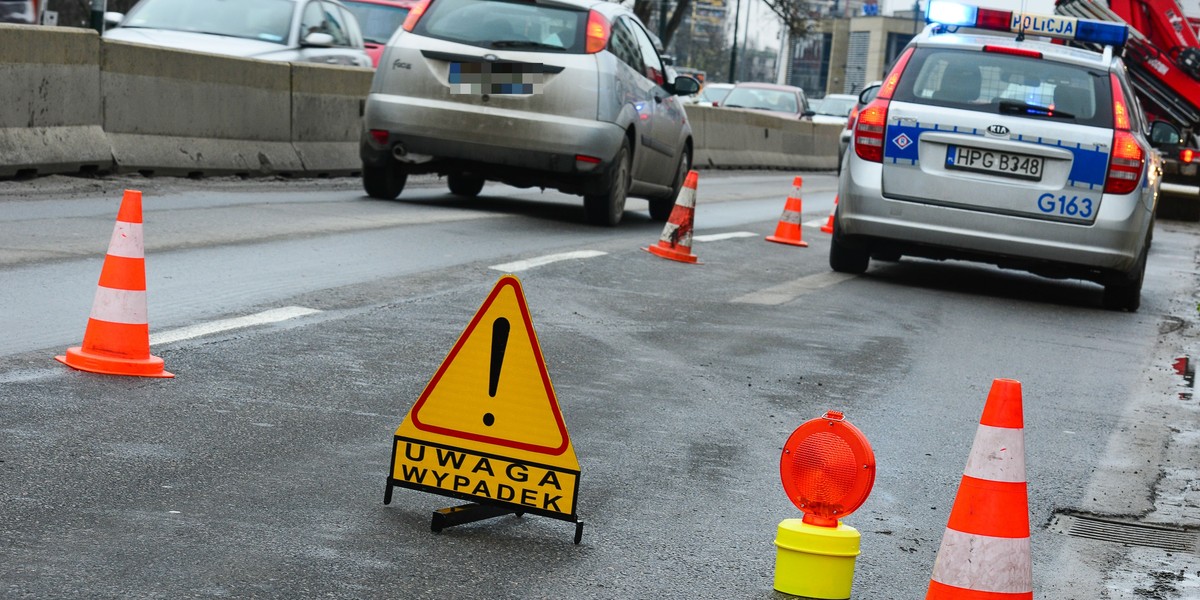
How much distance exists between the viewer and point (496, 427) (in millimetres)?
4684

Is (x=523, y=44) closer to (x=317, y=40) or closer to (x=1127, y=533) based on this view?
(x=317, y=40)

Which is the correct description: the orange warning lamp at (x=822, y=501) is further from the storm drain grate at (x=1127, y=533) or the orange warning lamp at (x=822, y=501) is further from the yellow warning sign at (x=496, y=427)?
the storm drain grate at (x=1127, y=533)

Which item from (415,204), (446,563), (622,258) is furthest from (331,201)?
(446,563)

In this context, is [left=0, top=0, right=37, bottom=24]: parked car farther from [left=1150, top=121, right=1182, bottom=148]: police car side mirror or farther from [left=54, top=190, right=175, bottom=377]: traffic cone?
[left=54, top=190, right=175, bottom=377]: traffic cone

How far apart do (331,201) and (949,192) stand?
210 inches

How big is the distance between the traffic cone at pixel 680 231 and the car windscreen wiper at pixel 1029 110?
2.11 metres

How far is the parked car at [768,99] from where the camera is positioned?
36.5 meters

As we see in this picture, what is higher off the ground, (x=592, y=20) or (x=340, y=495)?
(x=592, y=20)

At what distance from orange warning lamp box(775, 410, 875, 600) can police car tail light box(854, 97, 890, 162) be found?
7.36 metres

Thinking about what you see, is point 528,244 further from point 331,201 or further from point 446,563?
point 446,563

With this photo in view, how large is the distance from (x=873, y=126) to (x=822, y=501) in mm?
7432

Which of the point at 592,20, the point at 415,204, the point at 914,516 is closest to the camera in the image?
the point at 914,516

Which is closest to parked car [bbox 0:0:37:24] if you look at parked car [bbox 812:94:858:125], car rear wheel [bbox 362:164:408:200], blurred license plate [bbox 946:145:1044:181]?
car rear wheel [bbox 362:164:408:200]

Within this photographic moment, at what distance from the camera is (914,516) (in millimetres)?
5266
